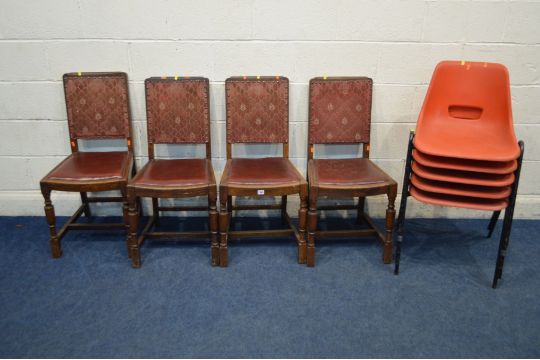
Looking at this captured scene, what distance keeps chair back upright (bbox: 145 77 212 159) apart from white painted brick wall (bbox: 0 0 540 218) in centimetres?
14

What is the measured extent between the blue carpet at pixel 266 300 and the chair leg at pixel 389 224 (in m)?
0.06

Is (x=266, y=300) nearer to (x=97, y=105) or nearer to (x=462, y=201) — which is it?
(x=462, y=201)

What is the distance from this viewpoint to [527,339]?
1917 mm

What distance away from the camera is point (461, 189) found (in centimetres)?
213

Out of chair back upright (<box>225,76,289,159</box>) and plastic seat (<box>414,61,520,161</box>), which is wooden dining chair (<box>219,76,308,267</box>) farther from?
plastic seat (<box>414,61,520,161</box>)

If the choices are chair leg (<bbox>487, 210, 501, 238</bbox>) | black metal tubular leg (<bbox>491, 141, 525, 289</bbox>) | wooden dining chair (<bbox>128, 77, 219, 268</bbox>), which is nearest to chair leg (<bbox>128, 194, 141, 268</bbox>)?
wooden dining chair (<bbox>128, 77, 219, 268</bbox>)

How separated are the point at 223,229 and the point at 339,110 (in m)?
0.93

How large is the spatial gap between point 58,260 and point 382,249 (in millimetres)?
1797

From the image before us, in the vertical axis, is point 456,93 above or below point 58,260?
above

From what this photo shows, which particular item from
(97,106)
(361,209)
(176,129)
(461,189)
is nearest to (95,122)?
(97,106)

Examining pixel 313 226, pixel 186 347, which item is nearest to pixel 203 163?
pixel 313 226

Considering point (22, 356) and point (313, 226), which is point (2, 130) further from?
point (313, 226)

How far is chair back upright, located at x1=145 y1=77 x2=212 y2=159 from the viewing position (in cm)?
257

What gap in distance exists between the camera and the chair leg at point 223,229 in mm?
→ 2322
